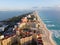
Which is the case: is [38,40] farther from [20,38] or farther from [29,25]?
[29,25]

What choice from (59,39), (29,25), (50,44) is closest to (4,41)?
(50,44)

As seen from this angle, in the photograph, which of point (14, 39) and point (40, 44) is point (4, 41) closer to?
point (14, 39)

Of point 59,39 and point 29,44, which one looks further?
point 59,39

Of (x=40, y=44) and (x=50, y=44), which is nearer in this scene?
(x=40, y=44)

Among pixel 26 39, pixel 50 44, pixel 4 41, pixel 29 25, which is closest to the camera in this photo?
pixel 4 41

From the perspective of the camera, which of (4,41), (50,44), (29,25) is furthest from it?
(29,25)

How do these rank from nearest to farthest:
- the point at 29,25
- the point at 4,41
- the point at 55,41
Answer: the point at 4,41
the point at 55,41
the point at 29,25

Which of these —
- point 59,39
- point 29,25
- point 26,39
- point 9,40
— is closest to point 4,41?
point 9,40

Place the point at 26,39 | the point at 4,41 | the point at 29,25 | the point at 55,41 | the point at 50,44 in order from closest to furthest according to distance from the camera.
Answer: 1. the point at 4,41
2. the point at 26,39
3. the point at 50,44
4. the point at 55,41
5. the point at 29,25
